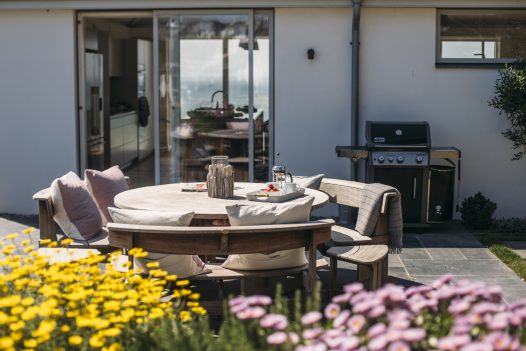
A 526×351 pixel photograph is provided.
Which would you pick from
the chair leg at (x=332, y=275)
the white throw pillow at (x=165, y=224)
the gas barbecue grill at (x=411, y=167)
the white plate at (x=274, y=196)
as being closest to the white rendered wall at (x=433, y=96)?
the gas barbecue grill at (x=411, y=167)

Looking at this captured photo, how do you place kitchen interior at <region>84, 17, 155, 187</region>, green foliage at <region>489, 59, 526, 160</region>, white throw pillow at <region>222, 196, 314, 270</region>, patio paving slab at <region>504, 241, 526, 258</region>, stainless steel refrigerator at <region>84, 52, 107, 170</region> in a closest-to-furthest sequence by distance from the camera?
white throw pillow at <region>222, 196, 314, 270</region>
patio paving slab at <region>504, 241, 526, 258</region>
green foliage at <region>489, 59, 526, 160</region>
stainless steel refrigerator at <region>84, 52, 107, 170</region>
kitchen interior at <region>84, 17, 155, 187</region>

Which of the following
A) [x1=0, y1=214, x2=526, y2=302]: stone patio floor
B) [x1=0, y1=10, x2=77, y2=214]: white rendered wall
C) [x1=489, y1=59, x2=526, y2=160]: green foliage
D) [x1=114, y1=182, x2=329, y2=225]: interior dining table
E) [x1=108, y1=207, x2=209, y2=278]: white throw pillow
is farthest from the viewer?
[x1=0, y1=10, x2=77, y2=214]: white rendered wall

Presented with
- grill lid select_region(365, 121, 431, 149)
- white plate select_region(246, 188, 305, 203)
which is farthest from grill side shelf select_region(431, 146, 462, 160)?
white plate select_region(246, 188, 305, 203)

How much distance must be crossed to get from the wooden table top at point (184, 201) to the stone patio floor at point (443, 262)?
1006 mm

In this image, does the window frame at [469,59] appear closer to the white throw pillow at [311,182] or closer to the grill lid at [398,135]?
the grill lid at [398,135]

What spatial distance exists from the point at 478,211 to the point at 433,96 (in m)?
1.45

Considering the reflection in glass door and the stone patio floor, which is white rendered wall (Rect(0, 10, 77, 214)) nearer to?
the stone patio floor

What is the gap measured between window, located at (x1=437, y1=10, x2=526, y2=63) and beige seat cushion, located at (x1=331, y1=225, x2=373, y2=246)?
13.1 feet

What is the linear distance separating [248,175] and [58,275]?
673cm

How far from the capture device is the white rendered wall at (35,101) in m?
10.5

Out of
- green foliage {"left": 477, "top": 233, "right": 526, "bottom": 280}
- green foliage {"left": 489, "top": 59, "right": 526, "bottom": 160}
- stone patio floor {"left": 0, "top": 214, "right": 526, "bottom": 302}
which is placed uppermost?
green foliage {"left": 489, "top": 59, "right": 526, "bottom": 160}

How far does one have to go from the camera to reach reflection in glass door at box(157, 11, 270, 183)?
1030 centimetres

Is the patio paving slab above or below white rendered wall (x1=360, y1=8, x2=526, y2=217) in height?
below

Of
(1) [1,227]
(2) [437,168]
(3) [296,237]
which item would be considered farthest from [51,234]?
(2) [437,168]
